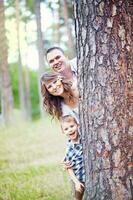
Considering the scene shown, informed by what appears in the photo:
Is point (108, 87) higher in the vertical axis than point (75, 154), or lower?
higher

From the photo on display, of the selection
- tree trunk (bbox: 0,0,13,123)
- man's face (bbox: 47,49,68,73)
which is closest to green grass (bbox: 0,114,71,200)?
man's face (bbox: 47,49,68,73)

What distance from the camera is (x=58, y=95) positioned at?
4344 millimetres

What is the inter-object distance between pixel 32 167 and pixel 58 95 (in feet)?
12.3

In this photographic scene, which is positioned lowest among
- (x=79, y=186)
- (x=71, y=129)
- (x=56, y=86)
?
(x=79, y=186)

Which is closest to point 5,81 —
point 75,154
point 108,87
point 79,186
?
point 75,154

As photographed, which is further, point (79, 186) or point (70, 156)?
point (70, 156)

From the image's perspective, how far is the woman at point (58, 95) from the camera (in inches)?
169

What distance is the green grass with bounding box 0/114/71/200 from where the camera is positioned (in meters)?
5.41

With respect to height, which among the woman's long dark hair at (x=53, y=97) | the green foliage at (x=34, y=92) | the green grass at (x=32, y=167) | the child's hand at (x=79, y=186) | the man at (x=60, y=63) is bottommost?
the green foliage at (x=34, y=92)

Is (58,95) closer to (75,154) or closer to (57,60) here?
(57,60)

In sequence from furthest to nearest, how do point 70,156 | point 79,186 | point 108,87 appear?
point 70,156 < point 79,186 < point 108,87

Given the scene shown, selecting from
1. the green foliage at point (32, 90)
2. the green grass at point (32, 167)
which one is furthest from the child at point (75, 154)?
the green foliage at point (32, 90)

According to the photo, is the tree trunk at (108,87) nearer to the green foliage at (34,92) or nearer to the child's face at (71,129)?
the child's face at (71,129)

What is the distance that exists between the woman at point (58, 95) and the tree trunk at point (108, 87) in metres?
0.59
